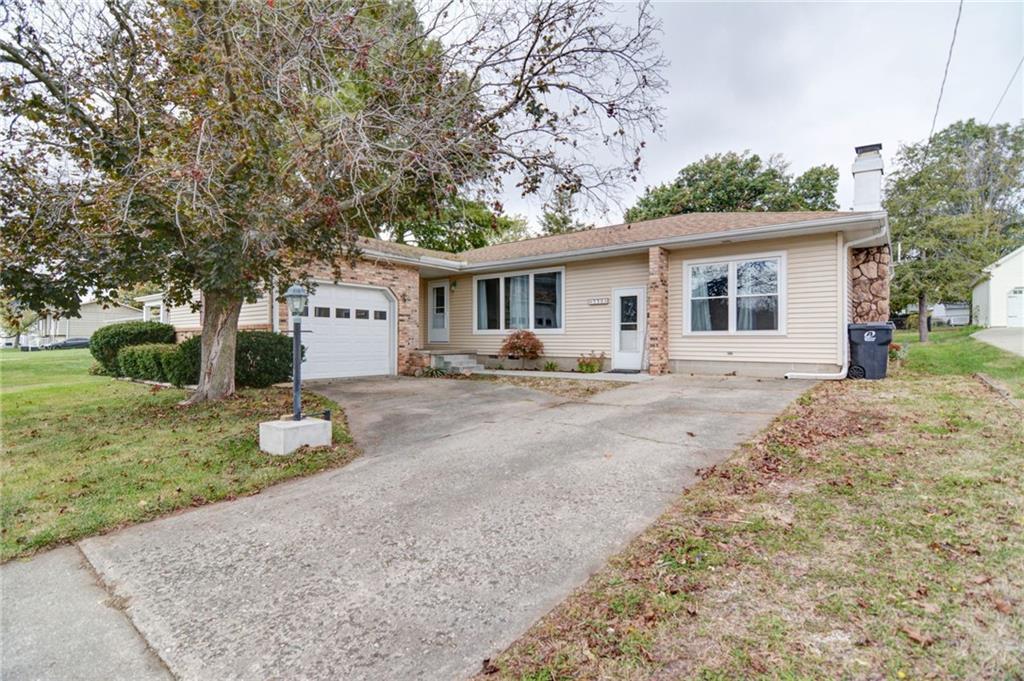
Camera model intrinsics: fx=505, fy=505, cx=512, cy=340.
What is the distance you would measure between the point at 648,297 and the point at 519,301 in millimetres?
3771

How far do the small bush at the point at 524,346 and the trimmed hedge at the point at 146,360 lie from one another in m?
7.53

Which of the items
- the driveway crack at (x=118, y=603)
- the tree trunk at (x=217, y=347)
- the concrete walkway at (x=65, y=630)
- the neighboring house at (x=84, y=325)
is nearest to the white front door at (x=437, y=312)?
the tree trunk at (x=217, y=347)

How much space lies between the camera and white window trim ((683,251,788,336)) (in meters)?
10.2

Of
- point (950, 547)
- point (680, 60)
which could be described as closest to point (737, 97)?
point (680, 60)

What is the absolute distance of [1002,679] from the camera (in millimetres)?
1795

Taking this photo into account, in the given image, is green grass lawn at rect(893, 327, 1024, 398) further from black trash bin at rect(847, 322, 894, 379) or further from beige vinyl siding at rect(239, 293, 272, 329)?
beige vinyl siding at rect(239, 293, 272, 329)

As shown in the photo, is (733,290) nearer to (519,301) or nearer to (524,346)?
(524,346)

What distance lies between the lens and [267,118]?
5957 millimetres

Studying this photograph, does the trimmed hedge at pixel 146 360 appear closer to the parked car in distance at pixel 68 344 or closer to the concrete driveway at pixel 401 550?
the concrete driveway at pixel 401 550

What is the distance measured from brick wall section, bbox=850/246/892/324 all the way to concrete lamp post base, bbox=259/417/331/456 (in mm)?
11675

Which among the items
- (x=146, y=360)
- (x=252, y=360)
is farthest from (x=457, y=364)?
(x=146, y=360)

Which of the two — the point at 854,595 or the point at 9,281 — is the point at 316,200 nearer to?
the point at 9,281

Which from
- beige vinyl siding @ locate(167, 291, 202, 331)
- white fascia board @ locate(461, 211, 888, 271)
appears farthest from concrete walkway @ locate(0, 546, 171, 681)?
beige vinyl siding @ locate(167, 291, 202, 331)

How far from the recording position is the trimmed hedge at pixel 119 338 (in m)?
13.4
